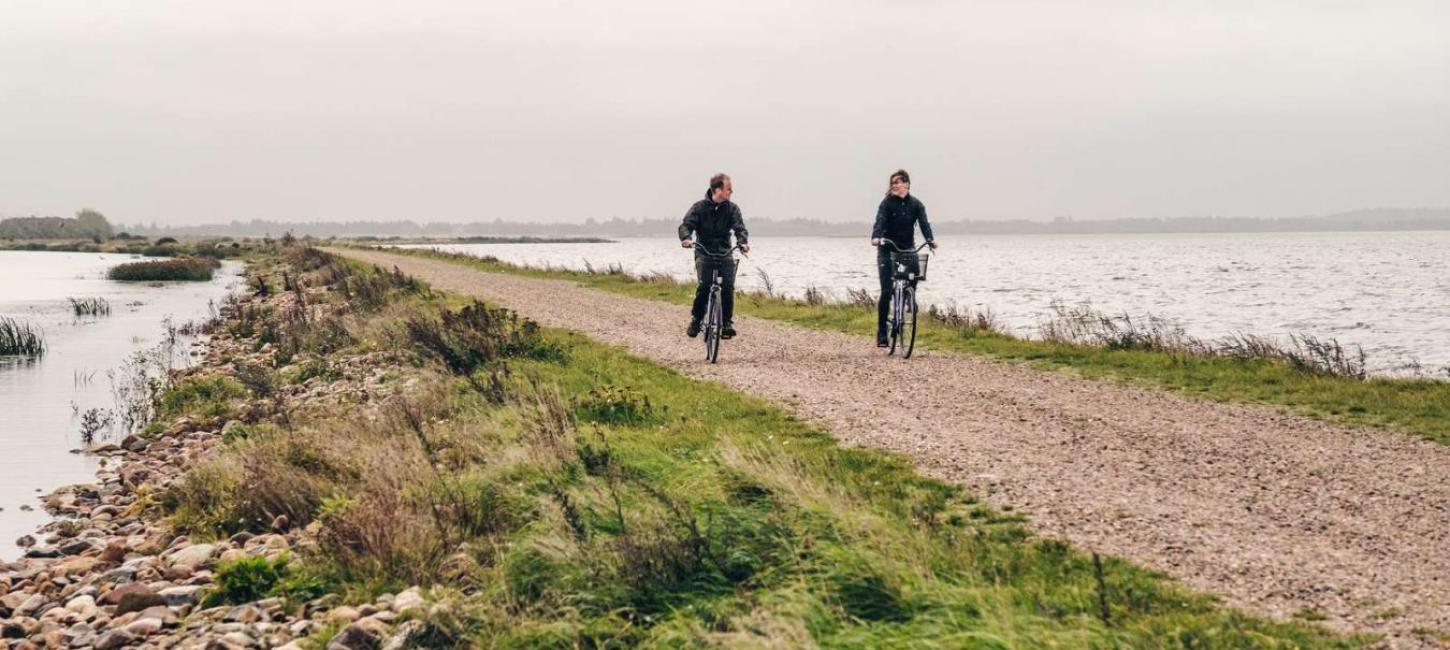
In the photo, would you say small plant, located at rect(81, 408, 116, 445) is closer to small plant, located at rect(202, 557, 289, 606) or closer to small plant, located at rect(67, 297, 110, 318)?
small plant, located at rect(202, 557, 289, 606)

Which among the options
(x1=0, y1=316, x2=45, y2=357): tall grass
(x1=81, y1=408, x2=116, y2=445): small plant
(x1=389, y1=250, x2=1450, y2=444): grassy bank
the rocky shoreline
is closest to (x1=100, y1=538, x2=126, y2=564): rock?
the rocky shoreline

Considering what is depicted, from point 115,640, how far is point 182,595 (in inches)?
31.1

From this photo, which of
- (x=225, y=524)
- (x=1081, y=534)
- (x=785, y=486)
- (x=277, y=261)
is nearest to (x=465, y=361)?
(x=225, y=524)

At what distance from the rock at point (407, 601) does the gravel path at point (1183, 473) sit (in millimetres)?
4183

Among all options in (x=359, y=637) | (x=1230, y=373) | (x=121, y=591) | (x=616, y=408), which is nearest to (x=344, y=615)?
(x=359, y=637)

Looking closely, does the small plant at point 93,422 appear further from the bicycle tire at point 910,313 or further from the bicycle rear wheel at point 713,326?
the bicycle tire at point 910,313

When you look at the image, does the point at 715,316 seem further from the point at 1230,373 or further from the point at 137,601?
the point at 137,601

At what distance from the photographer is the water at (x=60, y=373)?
14.2 metres

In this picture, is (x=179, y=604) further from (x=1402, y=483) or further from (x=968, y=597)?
(x=1402, y=483)

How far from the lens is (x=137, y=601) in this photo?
8180 mm

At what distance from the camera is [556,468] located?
30.7 feet

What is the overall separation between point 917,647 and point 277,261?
74.3 metres

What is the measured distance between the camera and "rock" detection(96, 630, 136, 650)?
746 cm

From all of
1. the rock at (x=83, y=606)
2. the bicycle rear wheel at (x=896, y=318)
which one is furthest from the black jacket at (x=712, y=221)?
the rock at (x=83, y=606)
